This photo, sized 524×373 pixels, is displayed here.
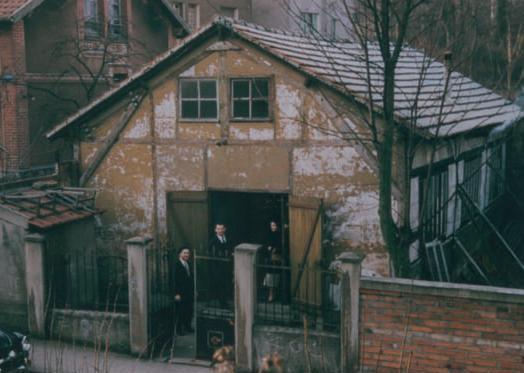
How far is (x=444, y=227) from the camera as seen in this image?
1502cm

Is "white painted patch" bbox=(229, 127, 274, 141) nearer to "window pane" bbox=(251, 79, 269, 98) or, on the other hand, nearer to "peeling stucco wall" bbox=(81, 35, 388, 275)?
"peeling stucco wall" bbox=(81, 35, 388, 275)

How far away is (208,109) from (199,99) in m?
0.28

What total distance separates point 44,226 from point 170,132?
133 inches

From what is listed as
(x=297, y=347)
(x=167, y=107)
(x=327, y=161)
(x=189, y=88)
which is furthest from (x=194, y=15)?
(x=297, y=347)

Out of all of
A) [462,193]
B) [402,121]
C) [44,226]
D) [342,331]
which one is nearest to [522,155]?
[462,193]

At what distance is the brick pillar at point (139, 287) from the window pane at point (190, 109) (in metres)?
3.59

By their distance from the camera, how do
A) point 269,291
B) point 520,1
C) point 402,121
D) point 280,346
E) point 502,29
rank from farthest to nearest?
point 520,1
point 502,29
point 269,291
point 402,121
point 280,346

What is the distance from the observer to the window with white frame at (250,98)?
44.5ft

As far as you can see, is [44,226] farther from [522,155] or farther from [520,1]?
[520,1]

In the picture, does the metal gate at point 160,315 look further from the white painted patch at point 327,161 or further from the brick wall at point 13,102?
the brick wall at point 13,102

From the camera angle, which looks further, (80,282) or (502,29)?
(502,29)

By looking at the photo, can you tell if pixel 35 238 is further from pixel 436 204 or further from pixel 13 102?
pixel 13 102

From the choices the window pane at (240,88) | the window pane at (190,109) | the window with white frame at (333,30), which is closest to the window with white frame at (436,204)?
the window with white frame at (333,30)

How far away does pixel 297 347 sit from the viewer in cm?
1054
